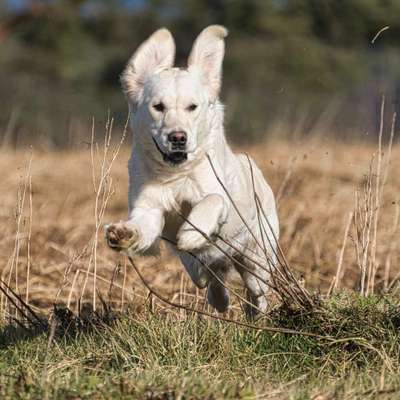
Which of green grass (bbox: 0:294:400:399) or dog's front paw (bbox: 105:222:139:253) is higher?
dog's front paw (bbox: 105:222:139:253)

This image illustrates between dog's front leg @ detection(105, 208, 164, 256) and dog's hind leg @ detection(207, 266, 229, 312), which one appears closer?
dog's front leg @ detection(105, 208, 164, 256)

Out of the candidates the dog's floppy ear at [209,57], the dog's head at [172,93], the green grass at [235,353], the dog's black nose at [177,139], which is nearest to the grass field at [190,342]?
the green grass at [235,353]

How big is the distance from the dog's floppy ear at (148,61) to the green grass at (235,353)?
132 centimetres

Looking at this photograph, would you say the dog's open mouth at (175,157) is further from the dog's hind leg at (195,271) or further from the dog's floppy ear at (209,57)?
the dog's hind leg at (195,271)

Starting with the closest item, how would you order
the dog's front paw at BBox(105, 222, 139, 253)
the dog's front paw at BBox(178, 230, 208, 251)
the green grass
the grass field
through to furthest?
the grass field
the green grass
the dog's front paw at BBox(105, 222, 139, 253)
the dog's front paw at BBox(178, 230, 208, 251)

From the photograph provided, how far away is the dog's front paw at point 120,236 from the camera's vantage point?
4383 millimetres

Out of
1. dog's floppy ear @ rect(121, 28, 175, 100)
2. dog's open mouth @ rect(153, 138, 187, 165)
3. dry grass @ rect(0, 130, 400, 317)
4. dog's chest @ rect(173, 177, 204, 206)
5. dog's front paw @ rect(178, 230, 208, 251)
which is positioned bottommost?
dry grass @ rect(0, 130, 400, 317)

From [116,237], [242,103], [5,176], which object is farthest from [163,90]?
[242,103]

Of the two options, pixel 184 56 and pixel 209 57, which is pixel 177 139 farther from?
pixel 184 56

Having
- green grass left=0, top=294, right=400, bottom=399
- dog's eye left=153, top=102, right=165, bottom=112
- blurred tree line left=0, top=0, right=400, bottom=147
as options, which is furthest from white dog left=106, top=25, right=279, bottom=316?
blurred tree line left=0, top=0, right=400, bottom=147

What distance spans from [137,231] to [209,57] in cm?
131

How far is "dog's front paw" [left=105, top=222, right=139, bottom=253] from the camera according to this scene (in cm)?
438

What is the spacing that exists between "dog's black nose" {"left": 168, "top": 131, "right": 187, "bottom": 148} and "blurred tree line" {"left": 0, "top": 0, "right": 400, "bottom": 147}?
1763 cm

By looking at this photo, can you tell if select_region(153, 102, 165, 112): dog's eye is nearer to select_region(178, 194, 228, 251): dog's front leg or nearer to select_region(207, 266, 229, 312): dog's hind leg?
select_region(178, 194, 228, 251): dog's front leg
